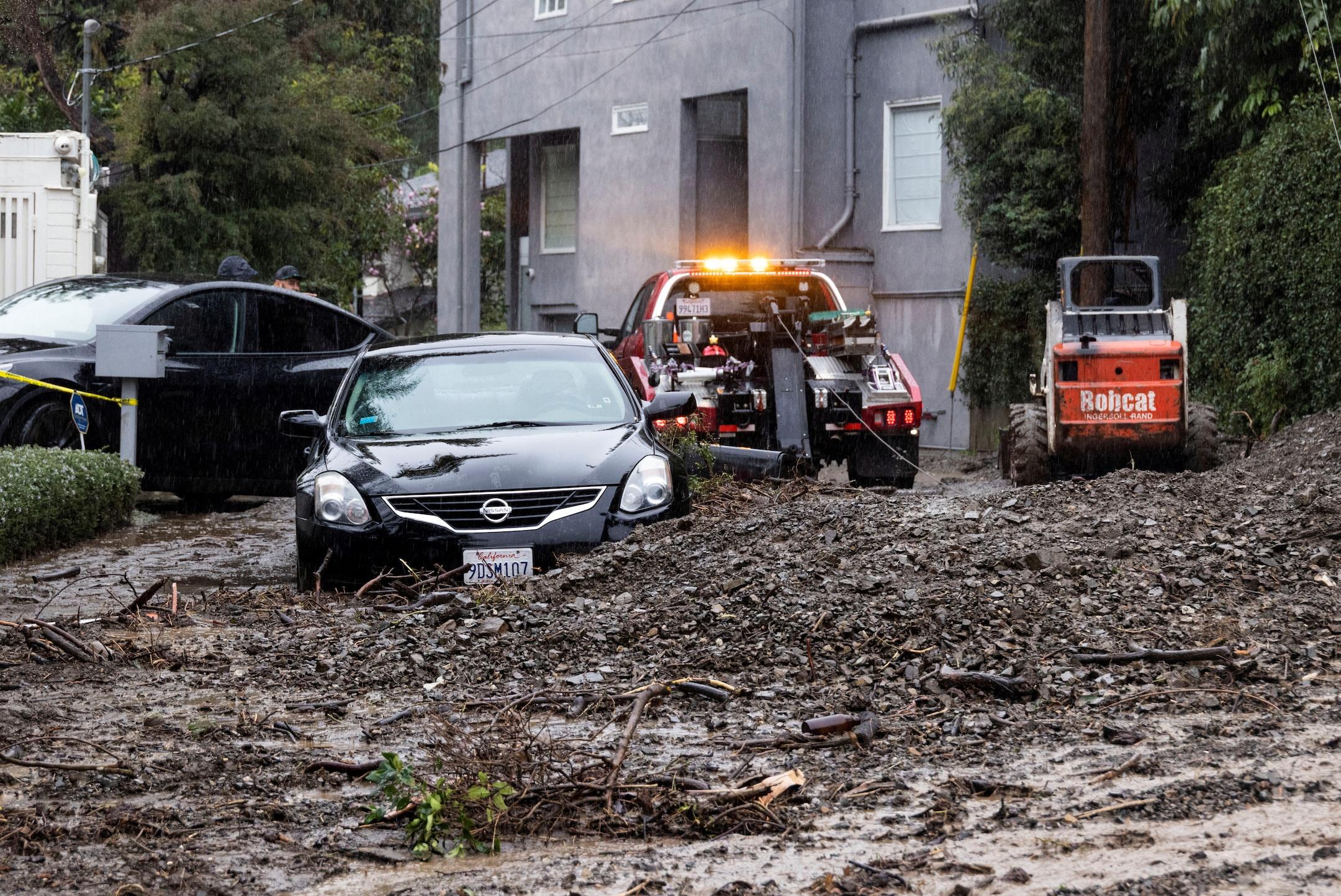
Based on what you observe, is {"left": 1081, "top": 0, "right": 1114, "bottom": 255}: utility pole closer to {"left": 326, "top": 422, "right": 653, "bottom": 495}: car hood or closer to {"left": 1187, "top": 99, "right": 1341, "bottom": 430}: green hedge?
{"left": 1187, "top": 99, "right": 1341, "bottom": 430}: green hedge

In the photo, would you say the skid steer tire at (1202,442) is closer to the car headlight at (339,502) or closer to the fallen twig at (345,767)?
the car headlight at (339,502)

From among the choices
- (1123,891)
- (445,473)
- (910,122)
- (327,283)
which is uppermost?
(910,122)

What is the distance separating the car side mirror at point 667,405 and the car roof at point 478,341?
2.81 feet

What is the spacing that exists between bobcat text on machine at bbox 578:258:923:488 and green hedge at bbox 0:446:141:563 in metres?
3.90

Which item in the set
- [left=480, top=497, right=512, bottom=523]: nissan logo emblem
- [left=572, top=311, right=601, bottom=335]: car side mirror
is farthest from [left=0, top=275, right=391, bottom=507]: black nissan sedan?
[left=480, top=497, right=512, bottom=523]: nissan logo emblem

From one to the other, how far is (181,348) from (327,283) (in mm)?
16877

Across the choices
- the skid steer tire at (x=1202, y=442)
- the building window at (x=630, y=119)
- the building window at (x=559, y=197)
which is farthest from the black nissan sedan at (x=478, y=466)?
the building window at (x=559, y=197)

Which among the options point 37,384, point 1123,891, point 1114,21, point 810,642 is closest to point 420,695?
point 810,642

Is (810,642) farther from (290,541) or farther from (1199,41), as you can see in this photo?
(1199,41)

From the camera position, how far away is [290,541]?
470 inches

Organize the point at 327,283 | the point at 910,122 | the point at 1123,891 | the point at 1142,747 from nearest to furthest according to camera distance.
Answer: the point at 1123,891 → the point at 1142,747 → the point at 910,122 → the point at 327,283

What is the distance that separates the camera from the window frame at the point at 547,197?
3170cm

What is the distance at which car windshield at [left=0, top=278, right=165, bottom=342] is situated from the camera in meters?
12.3

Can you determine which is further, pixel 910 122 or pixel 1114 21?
pixel 910 122
